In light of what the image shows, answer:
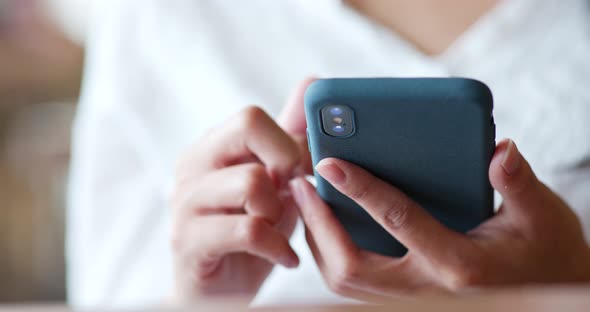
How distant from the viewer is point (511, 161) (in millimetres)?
315

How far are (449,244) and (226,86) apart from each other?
274mm

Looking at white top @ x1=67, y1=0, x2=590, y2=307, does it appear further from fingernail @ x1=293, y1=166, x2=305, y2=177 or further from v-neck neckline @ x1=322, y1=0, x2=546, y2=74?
fingernail @ x1=293, y1=166, x2=305, y2=177

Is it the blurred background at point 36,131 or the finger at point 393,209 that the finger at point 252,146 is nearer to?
the finger at point 393,209

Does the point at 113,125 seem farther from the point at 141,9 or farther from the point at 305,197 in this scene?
the point at 305,197

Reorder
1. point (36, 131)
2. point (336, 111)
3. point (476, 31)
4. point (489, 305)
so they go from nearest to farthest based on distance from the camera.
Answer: point (489, 305) < point (336, 111) < point (476, 31) < point (36, 131)

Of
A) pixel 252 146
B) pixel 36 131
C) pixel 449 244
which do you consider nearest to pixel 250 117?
pixel 252 146

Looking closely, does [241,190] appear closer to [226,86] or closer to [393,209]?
[393,209]

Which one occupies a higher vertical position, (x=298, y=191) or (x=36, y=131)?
(x=36, y=131)

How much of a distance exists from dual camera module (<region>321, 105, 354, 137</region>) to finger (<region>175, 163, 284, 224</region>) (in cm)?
8

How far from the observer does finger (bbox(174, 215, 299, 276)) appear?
379 mm

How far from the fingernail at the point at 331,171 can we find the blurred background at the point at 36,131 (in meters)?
0.76

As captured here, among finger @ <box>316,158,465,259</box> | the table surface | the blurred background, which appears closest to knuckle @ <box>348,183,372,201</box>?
finger @ <box>316,158,465,259</box>

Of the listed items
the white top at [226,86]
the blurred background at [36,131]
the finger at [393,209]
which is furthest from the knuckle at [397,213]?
the blurred background at [36,131]

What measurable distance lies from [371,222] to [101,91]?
0.34 metres
